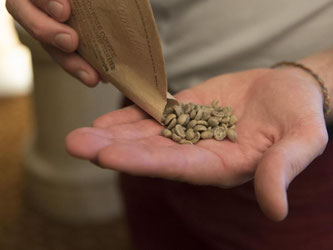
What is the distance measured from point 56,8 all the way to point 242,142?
0.42m

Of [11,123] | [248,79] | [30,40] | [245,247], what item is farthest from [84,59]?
[11,123]

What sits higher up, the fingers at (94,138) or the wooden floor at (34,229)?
the fingers at (94,138)

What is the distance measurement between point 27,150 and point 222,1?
120cm

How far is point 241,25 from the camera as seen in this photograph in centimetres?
96

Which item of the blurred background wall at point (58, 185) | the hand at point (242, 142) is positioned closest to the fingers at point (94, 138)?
the hand at point (242, 142)

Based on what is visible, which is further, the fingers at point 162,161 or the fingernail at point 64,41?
the fingernail at point 64,41

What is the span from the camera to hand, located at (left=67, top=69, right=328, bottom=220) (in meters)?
0.60

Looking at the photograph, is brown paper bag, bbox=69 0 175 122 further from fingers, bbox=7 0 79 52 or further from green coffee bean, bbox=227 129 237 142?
green coffee bean, bbox=227 129 237 142

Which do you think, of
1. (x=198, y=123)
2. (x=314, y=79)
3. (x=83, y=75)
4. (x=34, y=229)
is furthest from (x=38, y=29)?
(x=34, y=229)

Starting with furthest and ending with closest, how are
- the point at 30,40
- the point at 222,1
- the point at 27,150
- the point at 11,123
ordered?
the point at 11,123
the point at 27,150
the point at 30,40
the point at 222,1

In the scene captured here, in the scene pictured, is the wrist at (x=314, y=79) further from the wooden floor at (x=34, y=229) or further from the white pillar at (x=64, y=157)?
the wooden floor at (x=34, y=229)

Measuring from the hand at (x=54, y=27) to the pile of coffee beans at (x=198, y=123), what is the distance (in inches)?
7.5

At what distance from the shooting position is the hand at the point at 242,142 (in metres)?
0.60

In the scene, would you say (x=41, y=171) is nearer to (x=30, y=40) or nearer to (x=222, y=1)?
(x=30, y=40)
